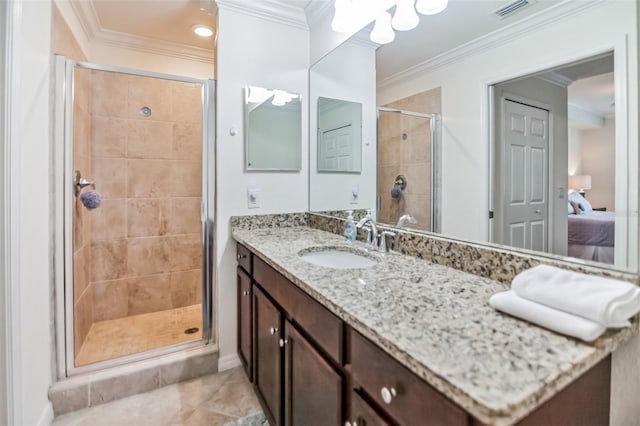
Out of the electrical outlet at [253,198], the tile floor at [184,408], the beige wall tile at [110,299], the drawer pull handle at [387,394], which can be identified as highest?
the electrical outlet at [253,198]

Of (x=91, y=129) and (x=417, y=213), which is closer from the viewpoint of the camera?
(x=417, y=213)

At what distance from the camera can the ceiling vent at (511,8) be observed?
0.95 m

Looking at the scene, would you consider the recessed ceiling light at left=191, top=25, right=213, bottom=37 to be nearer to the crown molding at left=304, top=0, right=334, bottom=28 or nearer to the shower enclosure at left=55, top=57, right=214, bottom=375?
the shower enclosure at left=55, top=57, right=214, bottom=375

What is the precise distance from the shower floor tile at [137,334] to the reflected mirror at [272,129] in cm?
132

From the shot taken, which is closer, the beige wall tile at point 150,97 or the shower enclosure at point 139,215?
the shower enclosure at point 139,215

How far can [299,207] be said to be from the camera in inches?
86.3

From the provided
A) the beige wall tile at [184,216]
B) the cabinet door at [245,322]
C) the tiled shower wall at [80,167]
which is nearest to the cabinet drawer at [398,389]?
the cabinet door at [245,322]

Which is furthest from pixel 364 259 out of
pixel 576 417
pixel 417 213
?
pixel 576 417

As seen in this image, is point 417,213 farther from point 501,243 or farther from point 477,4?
point 477,4

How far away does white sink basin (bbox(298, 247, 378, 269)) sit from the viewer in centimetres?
149

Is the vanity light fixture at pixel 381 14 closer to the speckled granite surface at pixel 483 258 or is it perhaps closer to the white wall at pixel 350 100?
the white wall at pixel 350 100

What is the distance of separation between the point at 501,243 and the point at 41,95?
2.06 meters

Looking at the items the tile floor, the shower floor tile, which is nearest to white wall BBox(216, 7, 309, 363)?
the tile floor

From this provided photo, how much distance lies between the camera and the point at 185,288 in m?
2.81
